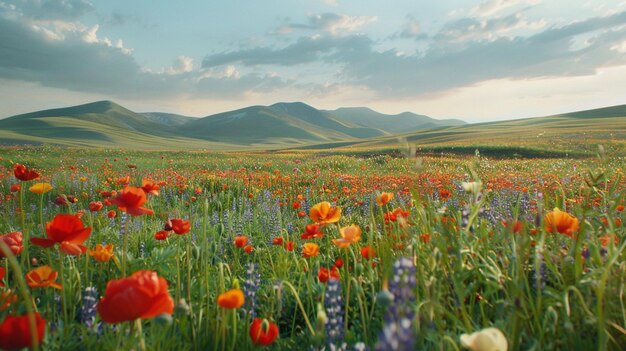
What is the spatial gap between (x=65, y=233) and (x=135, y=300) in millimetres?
754

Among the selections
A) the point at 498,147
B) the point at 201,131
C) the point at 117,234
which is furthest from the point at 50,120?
the point at 117,234

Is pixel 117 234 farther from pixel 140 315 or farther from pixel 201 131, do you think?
pixel 201 131

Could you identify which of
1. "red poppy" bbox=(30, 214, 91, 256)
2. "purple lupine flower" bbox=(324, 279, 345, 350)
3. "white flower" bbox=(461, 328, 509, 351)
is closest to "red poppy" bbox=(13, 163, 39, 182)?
"red poppy" bbox=(30, 214, 91, 256)

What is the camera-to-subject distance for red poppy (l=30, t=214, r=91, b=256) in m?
1.48

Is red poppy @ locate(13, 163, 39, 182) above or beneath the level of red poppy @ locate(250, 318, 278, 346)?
above

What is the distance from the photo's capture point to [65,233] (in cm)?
149

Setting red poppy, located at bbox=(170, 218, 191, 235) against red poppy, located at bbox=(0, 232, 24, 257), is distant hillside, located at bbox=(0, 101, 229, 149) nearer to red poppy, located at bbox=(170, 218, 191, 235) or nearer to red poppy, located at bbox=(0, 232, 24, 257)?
red poppy, located at bbox=(0, 232, 24, 257)

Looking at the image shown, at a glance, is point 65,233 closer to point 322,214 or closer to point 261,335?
point 261,335

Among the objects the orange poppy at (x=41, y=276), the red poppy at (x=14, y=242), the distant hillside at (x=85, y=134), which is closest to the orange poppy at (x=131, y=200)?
the orange poppy at (x=41, y=276)

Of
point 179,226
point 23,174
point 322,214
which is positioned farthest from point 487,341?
point 23,174

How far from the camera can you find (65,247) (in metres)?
1.52

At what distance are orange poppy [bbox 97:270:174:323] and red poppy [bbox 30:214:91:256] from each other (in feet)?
2.05

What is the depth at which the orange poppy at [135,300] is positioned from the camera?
3.08ft

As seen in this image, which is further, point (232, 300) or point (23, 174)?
point (23, 174)
